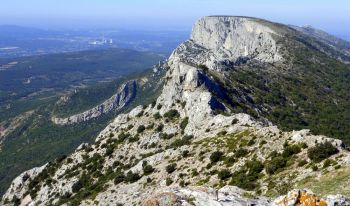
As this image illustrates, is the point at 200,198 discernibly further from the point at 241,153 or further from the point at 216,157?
the point at 216,157

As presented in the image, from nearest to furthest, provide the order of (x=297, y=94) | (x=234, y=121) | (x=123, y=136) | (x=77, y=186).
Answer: (x=234, y=121)
(x=77, y=186)
(x=123, y=136)
(x=297, y=94)

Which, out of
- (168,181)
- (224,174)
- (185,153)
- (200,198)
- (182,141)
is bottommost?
(182,141)

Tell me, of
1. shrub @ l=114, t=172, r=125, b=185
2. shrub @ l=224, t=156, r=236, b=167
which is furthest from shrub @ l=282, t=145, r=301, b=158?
shrub @ l=114, t=172, r=125, b=185

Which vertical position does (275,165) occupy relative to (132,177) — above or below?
above

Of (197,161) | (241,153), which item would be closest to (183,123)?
(197,161)

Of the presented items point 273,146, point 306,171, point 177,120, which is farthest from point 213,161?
point 177,120

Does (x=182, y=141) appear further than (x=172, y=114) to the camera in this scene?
No

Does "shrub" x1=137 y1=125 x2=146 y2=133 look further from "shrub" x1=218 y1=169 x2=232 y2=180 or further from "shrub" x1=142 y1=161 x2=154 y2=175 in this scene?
"shrub" x1=218 y1=169 x2=232 y2=180

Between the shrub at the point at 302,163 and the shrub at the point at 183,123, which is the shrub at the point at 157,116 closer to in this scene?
the shrub at the point at 183,123

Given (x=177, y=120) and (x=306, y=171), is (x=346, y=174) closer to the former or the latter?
(x=306, y=171)
